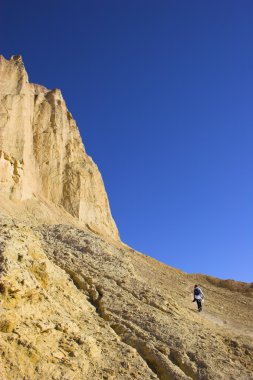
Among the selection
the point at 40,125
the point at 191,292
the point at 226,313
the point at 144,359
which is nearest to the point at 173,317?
the point at 144,359

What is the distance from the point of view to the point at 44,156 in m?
34.8

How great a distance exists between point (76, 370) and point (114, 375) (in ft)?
3.05

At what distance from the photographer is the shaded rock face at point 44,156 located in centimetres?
2939

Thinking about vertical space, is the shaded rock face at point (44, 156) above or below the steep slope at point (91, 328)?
above

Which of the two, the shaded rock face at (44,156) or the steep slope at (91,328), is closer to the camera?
the steep slope at (91,328)

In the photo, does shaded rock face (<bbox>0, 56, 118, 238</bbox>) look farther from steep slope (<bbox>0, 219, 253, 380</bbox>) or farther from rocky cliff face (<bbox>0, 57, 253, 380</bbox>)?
steep slope (<bbox>0, 219, 253, 380</bbox>)

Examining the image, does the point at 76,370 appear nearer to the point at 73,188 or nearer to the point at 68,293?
the point at 68,293

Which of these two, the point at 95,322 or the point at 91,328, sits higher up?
the point at 95,322

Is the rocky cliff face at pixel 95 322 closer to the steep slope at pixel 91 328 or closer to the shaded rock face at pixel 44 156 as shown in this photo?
the steep slope at pixel 91 328

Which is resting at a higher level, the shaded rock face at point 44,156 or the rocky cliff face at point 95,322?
the shaded rock face at point 44,156

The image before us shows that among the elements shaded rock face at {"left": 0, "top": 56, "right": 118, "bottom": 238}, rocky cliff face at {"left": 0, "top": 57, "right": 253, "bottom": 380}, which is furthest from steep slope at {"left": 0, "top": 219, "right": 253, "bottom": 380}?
shaded rock face at {"left": 0, "top": 56, "right": 118, "bottom": 238}

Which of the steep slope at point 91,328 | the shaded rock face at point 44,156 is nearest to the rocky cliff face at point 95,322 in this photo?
the steep slope at point 91,328

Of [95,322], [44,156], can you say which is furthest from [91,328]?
[44,156]

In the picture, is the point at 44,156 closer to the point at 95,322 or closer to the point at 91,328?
the point at 95,322
